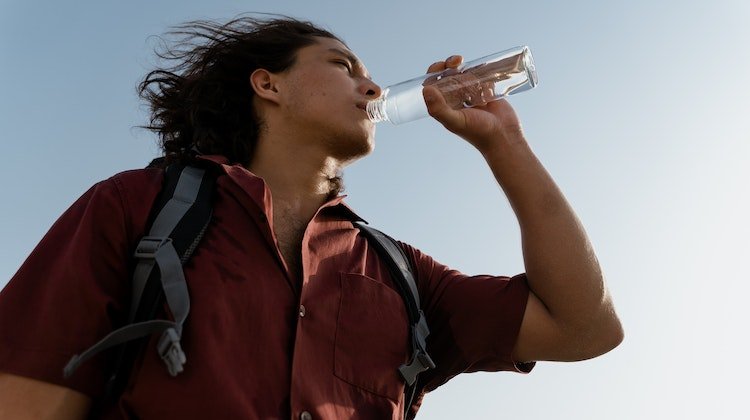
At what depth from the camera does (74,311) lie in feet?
11.2

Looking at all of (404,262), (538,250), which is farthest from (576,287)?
(404,262)

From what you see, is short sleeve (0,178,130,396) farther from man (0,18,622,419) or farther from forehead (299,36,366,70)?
forehead (299,36,366,70)

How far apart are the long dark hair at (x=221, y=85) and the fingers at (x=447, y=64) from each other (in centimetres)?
126

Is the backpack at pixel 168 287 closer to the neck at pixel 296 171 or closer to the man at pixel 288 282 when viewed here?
the man at pixel 288 282

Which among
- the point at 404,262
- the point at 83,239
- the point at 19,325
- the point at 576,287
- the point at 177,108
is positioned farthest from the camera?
the point at 177,108

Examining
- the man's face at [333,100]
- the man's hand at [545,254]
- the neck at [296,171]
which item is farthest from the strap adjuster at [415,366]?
the man's face at [333,100]

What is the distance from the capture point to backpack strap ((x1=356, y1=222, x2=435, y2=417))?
13.7 ft

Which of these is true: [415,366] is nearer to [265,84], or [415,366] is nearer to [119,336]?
[119,336]

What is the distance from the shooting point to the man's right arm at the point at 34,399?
10.4 feet

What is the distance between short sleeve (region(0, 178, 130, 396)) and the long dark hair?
1513 millimetres

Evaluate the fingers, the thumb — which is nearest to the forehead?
the fingers

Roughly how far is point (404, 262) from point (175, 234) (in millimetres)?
1493

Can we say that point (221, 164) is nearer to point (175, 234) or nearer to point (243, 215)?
point (243, 215)

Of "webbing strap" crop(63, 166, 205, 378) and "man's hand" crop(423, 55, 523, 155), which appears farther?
"man's hand" crop(423, 55, 523, 155)
